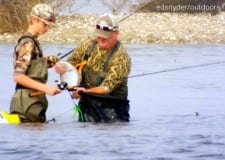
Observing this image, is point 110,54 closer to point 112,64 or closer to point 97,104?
point 112,64

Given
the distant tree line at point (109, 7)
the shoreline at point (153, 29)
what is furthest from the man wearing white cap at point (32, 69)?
the distant tree line at point (109, 7)

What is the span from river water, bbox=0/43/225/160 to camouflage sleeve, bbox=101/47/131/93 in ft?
1.47

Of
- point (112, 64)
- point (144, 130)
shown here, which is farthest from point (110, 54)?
point (144, 130)

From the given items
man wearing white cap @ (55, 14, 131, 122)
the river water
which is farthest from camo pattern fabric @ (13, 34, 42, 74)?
the river water

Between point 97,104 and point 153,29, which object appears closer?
point 97,104

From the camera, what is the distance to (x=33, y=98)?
10.9 m

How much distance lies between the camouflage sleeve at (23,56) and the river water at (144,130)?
61 centimetres

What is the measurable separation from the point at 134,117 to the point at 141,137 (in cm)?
279

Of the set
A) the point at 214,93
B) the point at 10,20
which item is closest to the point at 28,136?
the point at 214,93

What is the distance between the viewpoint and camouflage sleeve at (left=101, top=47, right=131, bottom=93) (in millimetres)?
11094

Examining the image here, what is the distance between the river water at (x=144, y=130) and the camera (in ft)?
30.7

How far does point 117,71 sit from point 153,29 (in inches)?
1127

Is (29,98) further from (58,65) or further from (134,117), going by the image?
(134,117)

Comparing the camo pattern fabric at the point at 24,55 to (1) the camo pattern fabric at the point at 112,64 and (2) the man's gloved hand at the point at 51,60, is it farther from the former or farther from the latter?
(1) the camo pattern fabric at the point at 112,64
